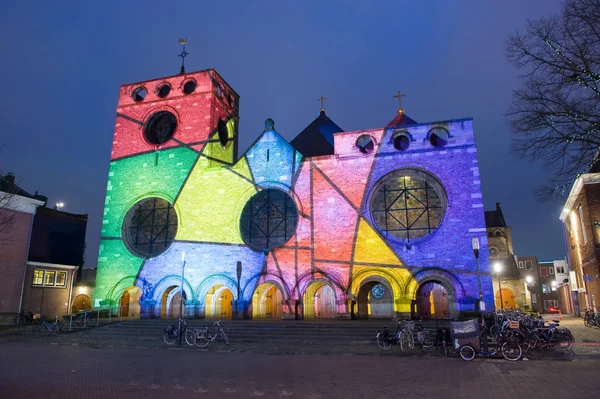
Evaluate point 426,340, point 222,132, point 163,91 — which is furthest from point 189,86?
point 426,340

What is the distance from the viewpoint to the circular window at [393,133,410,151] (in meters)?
22.2

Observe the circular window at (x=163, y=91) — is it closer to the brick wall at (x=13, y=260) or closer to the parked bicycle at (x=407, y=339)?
the brick wall at (x=13, y=260)

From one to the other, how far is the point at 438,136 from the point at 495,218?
2633 cm

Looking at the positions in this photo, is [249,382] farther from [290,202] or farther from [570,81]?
[290,202]

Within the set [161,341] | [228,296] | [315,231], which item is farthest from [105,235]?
[315,231]

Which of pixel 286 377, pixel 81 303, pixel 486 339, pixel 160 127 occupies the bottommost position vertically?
pixel 286 377

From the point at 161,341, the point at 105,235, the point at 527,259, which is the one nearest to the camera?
the point at 161,341

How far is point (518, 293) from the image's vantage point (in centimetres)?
3434

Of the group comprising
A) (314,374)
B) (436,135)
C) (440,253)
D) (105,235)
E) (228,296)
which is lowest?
(314,374)

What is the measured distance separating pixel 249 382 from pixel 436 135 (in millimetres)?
17109

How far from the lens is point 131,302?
25.5 m

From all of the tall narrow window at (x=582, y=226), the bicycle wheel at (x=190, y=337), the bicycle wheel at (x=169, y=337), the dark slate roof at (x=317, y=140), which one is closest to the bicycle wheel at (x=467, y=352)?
the bicycle wheel at (x=190, y=337)

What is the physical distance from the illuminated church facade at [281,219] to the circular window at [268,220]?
57 mm

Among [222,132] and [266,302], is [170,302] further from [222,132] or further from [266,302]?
[222,132]
